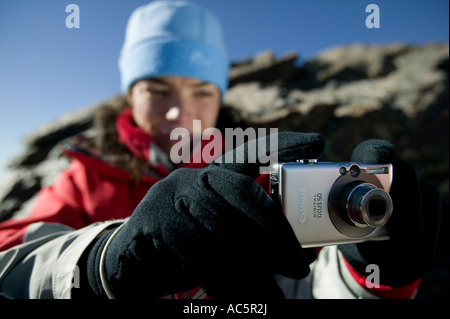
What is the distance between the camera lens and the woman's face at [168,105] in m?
1.46

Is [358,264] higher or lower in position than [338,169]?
lower

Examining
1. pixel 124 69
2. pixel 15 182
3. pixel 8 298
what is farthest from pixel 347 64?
pixel 15 182

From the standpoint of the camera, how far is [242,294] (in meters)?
0.62

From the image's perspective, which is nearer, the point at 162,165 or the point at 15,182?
the point at 162,165

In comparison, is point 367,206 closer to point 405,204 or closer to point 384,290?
point 405,204

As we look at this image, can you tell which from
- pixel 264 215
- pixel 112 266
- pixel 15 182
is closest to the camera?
pixel 264 215

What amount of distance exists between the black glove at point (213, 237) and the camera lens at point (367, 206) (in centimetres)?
15

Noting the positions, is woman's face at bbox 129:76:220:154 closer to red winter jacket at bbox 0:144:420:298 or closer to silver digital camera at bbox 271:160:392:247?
red winter jacket at bbox 0:144:420:298

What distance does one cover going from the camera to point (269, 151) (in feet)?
2.09

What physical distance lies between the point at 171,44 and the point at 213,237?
126 cm

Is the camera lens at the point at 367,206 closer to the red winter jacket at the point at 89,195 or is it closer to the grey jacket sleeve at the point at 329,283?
the grey jacket sleeve at the point at 329,283

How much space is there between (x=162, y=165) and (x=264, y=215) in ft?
3.21
